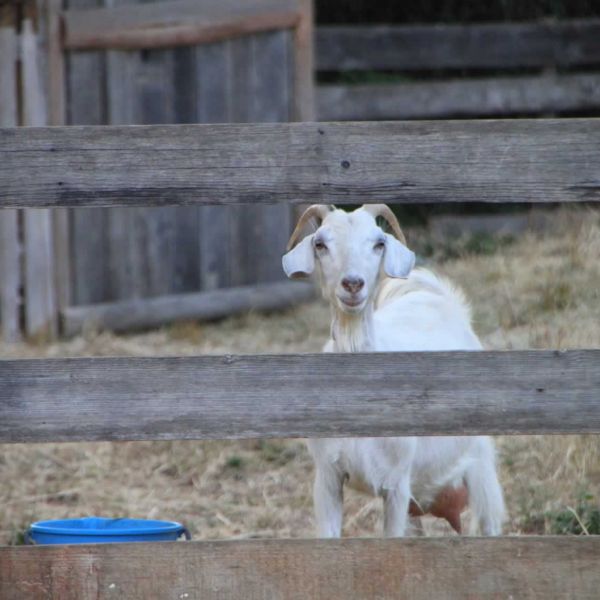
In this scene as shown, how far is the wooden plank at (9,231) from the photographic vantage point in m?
8.63

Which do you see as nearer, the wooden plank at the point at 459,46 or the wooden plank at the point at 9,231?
the wooden plank at the point at 9,231

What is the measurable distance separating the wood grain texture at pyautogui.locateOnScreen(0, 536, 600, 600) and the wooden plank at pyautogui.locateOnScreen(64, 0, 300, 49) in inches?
224

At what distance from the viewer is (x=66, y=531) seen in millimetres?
4145

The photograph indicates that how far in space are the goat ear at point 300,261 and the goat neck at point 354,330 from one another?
1.09 feet

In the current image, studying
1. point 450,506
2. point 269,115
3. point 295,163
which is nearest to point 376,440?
point 450,506

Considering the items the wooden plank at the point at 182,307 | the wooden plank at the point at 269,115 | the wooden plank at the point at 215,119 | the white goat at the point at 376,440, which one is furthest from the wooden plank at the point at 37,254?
the white goat at the point at 376,440

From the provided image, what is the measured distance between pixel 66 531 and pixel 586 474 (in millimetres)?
2732

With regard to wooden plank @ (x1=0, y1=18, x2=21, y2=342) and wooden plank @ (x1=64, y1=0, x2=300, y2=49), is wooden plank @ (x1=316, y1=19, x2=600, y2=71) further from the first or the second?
wooden plank @ (x1=0, y1=18, x2=21, y2=342)

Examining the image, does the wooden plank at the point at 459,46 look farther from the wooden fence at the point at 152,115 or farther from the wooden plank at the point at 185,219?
the wooden plank at the point at 185,219

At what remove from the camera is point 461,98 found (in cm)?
1177

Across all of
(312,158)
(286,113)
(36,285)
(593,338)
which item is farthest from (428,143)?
(286,113)

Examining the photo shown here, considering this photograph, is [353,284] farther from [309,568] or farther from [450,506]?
[450,506]

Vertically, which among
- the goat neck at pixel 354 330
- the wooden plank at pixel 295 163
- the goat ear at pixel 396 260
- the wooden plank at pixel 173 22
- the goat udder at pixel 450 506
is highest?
the wooden plank at pixel 173 22

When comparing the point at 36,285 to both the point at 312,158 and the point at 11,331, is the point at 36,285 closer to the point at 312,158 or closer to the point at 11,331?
the point at 11,331
